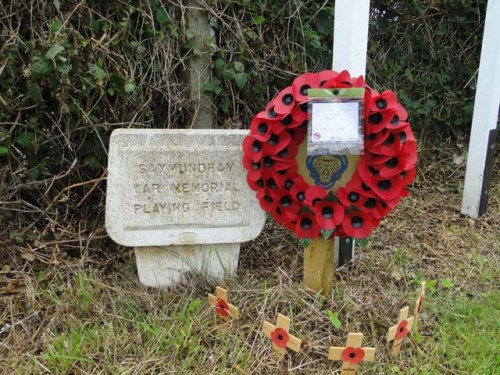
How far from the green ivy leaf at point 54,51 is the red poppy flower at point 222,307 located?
121cm

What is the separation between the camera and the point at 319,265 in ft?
6.18

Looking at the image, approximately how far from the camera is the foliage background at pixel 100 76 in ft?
6.70

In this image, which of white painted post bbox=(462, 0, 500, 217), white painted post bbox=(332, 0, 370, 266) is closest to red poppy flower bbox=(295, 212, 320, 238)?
white painted post bbox=(332, 0, 370, 266)

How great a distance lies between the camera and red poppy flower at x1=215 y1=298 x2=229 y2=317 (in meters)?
1.78

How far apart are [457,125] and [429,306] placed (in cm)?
211

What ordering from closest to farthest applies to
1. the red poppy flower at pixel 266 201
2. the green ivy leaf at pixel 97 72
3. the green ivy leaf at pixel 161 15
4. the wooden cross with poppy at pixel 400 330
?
the wooden cross with poppy at pixel 400 330 → the red poppy flower at pixel 266 201 → the green ivy leaf at pixel 97 72 → the green ivy leaf at pixel 161 15

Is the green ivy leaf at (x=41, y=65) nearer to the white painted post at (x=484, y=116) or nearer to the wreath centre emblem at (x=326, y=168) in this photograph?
the wreath centre emblem at (x=326, y=168)

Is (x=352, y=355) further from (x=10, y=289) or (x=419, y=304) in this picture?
(x=10, y=289)

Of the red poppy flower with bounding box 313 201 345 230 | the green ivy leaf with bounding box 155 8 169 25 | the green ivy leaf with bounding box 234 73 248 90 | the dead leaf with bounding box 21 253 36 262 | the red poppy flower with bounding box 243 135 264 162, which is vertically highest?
the green ivy leaf with bounding box 155 8 169 25

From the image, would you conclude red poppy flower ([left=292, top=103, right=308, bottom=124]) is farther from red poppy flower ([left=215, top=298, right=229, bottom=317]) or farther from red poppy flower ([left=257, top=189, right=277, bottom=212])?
red poppy flower ([left=215, top=298, right=229, bottom=317])

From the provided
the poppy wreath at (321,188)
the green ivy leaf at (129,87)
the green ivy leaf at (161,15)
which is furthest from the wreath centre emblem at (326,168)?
the green ivy leaf at (161,15)

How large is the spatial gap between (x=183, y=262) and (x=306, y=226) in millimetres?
607

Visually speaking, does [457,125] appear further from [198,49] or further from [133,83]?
[133,83]

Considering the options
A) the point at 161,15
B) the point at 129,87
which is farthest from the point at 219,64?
the point at 129,87
